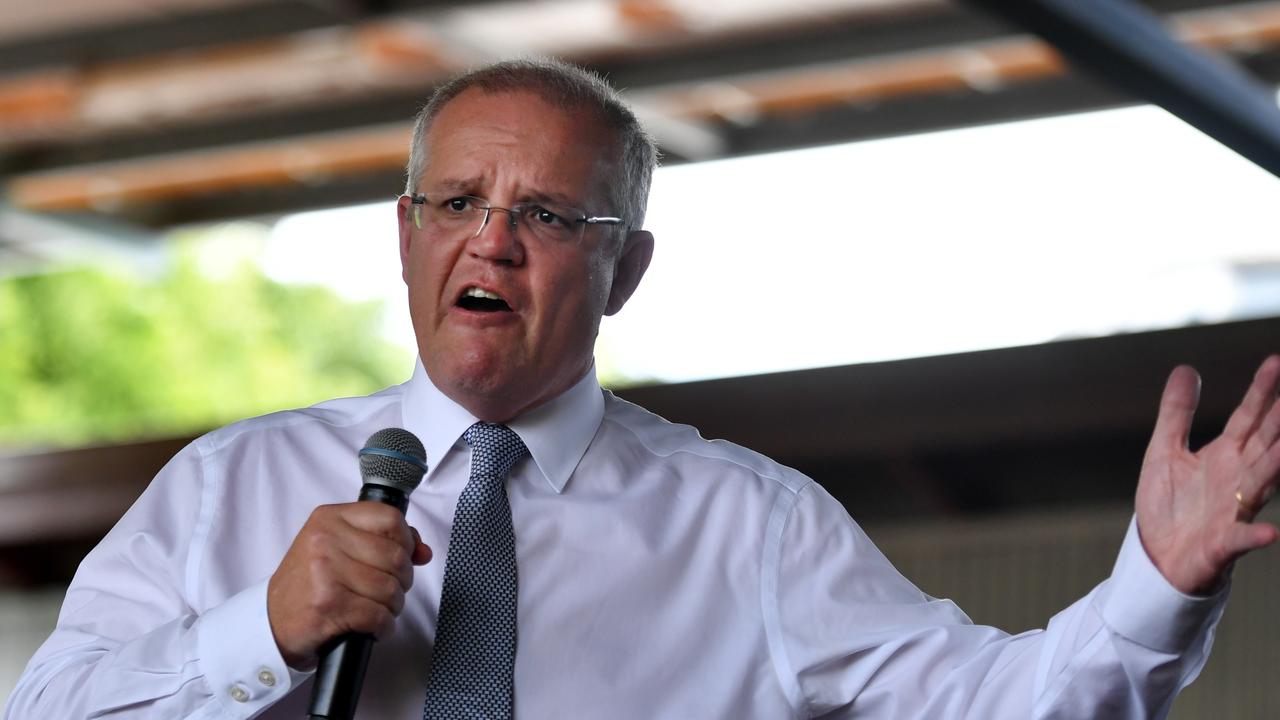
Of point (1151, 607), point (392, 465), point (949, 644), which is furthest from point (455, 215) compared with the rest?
point (1151, 607)

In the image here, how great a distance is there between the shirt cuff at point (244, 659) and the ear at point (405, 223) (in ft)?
1.74

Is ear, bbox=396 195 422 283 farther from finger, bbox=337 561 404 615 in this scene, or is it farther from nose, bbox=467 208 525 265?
finger, bbox=337 561 404 615

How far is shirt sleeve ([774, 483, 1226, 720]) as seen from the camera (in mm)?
1634

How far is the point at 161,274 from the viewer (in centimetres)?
897

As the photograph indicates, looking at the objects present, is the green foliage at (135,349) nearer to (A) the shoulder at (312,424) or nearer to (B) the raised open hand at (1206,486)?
(A) the shoulder at (312,424)

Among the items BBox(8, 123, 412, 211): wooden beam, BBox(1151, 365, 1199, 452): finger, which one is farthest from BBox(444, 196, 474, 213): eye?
BBox(8, 123, 412, 211): wooden beam

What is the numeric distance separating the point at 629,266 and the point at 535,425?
0.28m

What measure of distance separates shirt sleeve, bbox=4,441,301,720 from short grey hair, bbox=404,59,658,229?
0.48m

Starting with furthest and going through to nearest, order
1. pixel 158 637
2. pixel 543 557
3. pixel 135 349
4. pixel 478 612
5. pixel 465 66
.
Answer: pixel 135 349 < pixel 465 66 < pixel 543 557 < pixel 478 612 < pixel 158 637

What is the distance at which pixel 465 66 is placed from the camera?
5176 millimetres

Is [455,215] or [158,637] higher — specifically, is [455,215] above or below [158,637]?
above

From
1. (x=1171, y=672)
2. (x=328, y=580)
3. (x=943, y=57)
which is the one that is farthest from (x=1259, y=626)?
(x=328, y=580)

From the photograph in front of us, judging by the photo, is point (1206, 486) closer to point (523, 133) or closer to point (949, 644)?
point (949, 644)

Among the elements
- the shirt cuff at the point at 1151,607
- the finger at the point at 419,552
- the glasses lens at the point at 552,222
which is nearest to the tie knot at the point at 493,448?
the glasses lens at the point at 552,222
